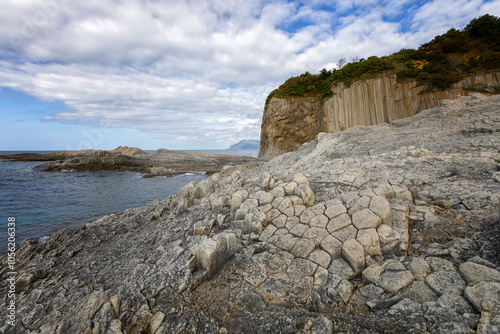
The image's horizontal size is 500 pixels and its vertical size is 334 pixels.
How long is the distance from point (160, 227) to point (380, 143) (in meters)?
10.8

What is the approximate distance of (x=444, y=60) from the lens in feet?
74.9

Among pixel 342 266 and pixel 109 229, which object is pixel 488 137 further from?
pixel 109 229

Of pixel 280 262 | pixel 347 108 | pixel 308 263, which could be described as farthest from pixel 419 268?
pixel 347 108

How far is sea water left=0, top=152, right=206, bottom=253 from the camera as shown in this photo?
46.5ft

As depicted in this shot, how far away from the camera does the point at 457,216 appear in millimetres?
5137

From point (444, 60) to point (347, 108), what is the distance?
9.89m

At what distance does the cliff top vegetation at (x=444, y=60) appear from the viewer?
20469mm

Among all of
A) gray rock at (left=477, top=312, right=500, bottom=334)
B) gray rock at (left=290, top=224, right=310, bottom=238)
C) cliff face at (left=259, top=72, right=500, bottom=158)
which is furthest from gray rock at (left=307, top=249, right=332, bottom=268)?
cliff face at (left=259, top=72, right=500, bottom=158)

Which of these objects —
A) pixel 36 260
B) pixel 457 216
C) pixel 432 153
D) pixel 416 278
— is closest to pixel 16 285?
pixel 36 260

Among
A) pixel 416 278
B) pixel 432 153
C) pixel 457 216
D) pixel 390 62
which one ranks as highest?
pixel 390 62

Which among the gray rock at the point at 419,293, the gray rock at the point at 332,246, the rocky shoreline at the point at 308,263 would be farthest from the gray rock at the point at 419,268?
the gray rock at the point at 332,246

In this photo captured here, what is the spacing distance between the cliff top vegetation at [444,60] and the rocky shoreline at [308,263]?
17865 mm

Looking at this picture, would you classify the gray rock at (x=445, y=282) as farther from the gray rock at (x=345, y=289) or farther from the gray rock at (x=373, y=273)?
the gray rock at (x=345, y=289)

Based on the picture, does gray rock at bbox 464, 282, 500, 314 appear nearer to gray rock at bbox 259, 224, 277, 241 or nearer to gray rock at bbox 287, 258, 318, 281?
gray rock at bbox 287, 258, 318, 281
